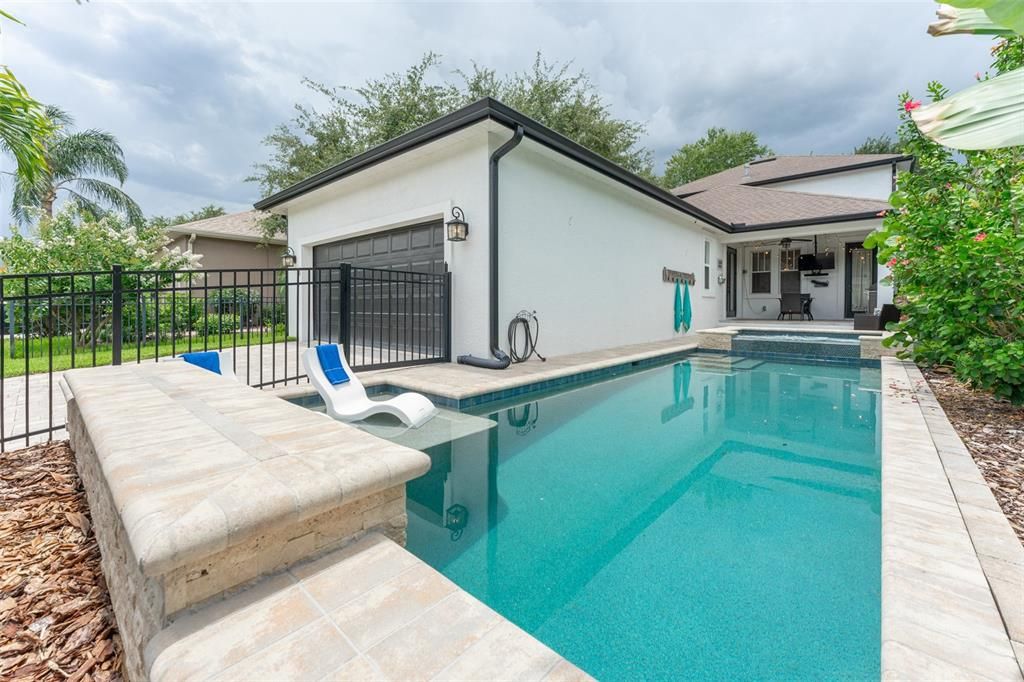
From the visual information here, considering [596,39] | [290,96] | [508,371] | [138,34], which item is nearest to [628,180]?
[508,371]

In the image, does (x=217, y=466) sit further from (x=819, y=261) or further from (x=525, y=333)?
(x=819, y=261)

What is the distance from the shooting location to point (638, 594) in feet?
5.88

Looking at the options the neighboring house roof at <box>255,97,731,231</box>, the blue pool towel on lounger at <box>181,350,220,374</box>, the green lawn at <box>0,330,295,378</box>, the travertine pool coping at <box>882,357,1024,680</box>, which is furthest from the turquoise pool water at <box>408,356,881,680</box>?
the neighboring house roof at <box>255,97,731,231</box>

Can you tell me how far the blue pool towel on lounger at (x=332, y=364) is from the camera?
14.0 feet

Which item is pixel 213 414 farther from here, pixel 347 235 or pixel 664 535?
pixel 347 235

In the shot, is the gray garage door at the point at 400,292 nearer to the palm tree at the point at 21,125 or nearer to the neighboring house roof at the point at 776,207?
the palm tree at the point at 21,125

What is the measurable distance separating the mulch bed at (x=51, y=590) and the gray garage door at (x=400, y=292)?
12.3 ft

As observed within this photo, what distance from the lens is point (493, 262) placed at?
20.0 ft

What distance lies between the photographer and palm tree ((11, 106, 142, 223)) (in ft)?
53.2

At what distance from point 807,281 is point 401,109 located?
1308 cm

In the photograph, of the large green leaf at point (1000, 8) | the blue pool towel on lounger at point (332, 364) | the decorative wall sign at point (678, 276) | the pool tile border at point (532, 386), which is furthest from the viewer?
the decorative wall sign at point (678, 276)

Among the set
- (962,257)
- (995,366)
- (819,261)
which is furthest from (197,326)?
(819,261)

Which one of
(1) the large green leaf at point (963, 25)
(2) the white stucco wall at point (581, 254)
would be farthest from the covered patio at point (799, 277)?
(1) the large green leaf at point (963, 25)

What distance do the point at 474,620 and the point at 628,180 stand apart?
7966mm
